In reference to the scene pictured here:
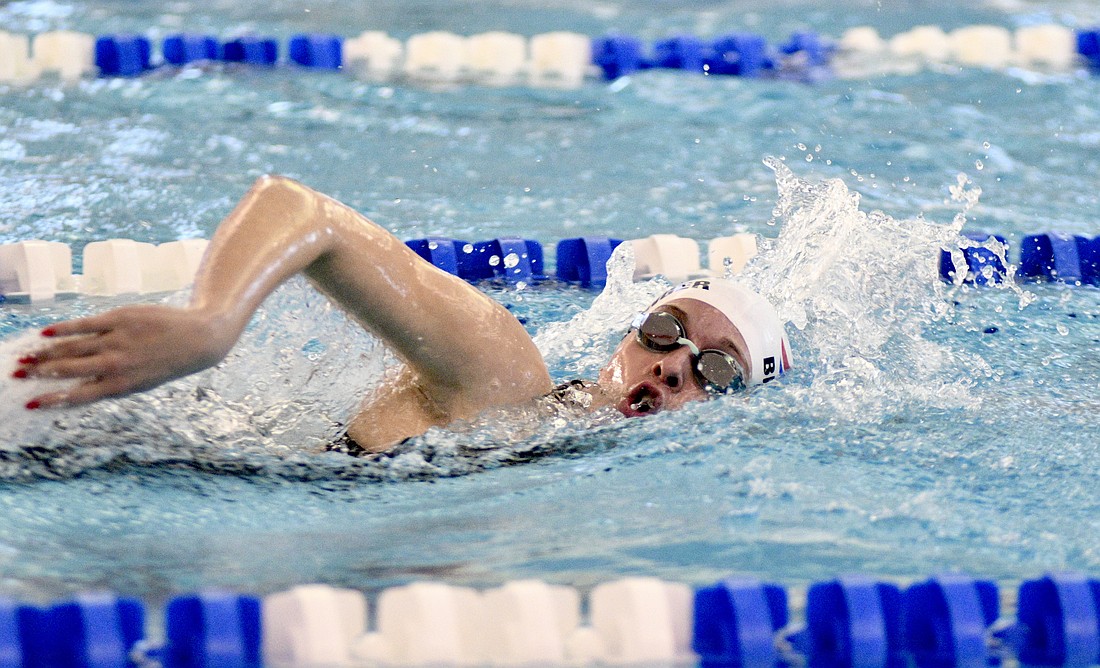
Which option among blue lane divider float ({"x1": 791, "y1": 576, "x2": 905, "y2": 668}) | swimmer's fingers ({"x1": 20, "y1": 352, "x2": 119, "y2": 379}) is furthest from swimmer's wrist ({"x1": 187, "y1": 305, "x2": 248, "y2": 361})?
blue lane divider float ({"x1": 791, "y1": 576, "x2": 905, "y2": 668})

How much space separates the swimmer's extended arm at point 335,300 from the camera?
1554 mm

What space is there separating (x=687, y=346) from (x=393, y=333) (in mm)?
648

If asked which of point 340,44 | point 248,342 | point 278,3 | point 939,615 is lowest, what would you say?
point 939,615

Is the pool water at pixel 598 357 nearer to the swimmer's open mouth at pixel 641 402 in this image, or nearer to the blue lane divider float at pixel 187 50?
the swimmer's open mouth at pixel 641 402

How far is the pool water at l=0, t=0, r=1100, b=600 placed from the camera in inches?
78.7

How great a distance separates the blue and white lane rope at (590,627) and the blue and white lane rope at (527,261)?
1.83 metres

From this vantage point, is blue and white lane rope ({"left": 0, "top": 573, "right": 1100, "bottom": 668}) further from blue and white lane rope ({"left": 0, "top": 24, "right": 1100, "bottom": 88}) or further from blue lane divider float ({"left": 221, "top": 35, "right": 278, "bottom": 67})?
blue lane divider float ({"left": 221, "top": 35, "right": 278, "bottom": 67})

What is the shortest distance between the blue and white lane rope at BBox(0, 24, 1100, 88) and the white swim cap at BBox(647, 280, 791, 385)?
323 centimetres

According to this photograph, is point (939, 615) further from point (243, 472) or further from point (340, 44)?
point (340, 44)

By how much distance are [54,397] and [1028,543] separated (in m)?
1.50

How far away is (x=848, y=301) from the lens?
3.06 m

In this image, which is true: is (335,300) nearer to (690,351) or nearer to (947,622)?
(690,351)

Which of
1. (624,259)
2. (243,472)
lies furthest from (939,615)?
(624,259)

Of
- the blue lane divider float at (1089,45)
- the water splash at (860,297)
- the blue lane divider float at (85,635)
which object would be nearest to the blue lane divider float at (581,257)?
the water splash at (860,297)
